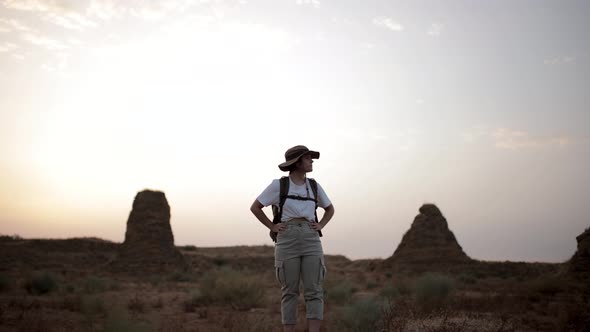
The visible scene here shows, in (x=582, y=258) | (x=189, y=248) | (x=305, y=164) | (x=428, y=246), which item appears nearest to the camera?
(x=305, y=164)

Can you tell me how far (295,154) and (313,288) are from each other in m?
1.17

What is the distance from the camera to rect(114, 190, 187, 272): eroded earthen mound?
962 inches

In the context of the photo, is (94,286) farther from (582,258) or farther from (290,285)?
(582,258)

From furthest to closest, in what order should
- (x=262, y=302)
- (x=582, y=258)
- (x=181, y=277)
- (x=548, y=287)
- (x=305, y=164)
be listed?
(x=181, y=277) → (x=582, y=258) → (x=548, y=287) → (x=262, y=302) → (x=305, y=164)

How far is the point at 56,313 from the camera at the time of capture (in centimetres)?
957

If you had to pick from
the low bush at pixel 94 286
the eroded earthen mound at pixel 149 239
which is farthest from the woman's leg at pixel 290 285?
the eroded earthen mound at pixel 149 239

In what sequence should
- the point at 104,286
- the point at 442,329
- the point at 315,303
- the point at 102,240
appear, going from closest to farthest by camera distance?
Answer: the point at 315,303 < the point at 442,329 < the point at 104,286 < the point at 102,240

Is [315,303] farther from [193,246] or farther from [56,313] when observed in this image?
[193,246]

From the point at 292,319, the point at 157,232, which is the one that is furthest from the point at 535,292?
the point at 157,232

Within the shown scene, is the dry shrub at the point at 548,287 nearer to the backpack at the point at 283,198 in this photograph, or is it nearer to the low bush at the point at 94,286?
the backpack at the point at 283,198

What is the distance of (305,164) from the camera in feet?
14.6

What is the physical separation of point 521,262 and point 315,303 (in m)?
25.9

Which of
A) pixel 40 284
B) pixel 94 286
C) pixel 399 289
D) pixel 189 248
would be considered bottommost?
pixel 399 289

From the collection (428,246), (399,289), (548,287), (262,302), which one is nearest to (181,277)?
(399,289)
